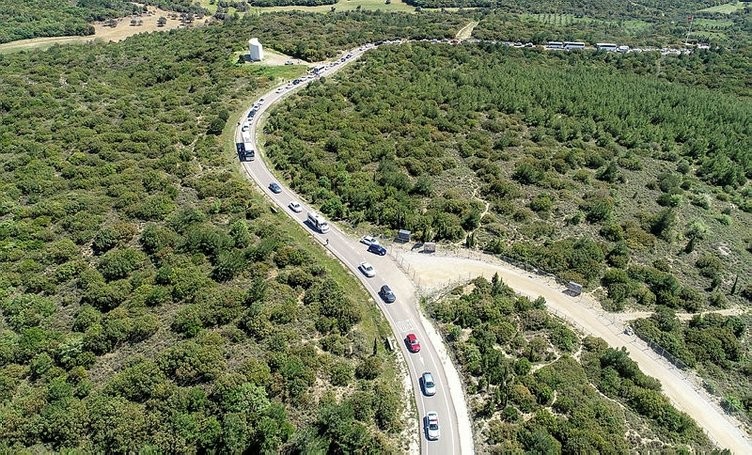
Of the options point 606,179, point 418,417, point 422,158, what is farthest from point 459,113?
point 418,417

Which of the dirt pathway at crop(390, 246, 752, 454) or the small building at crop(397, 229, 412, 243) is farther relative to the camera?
the small building at crop(397, 229, 412, 243)

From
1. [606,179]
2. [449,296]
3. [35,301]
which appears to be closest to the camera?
[35,301]

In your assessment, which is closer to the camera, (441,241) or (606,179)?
(441,241)

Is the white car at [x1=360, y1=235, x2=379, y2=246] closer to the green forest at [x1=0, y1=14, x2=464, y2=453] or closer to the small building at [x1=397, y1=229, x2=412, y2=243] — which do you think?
the small building at [x1=397, y1=229, x2=412, y2=243]

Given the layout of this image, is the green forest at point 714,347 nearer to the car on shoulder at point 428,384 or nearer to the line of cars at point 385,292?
the car on shoulder at point 428,384

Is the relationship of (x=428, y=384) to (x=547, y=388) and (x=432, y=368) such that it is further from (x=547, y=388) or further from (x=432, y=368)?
(x=547, y=388)

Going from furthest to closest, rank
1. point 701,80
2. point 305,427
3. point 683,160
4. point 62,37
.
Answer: point 62,37 → point 701,80 → point 683,160 → point 305,427

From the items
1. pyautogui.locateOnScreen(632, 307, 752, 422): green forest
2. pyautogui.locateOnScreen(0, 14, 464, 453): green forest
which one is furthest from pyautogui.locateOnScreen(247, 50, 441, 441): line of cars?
pyautogui.locateOnScreen(632, 307, 752, 422): green forest

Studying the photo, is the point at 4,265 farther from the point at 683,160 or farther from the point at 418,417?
the point at 683,160
